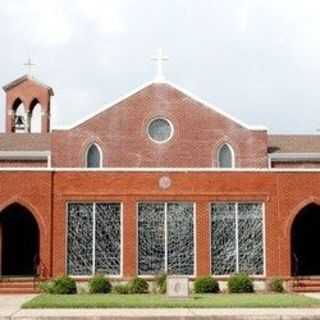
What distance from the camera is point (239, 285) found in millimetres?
30656

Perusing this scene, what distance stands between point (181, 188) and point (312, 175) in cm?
500

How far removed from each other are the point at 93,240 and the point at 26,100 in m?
19.7

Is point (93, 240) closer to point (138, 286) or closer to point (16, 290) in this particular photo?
point (138, 286)

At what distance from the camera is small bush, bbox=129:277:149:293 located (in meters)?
30.5

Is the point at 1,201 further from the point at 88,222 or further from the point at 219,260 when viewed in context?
the point at 219,260

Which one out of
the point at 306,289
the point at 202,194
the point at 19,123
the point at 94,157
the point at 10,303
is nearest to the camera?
the point at 10,303

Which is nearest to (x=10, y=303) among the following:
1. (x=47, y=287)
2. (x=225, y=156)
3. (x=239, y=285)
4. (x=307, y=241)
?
(x=47, y=287)

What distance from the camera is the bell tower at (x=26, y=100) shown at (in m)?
49.9

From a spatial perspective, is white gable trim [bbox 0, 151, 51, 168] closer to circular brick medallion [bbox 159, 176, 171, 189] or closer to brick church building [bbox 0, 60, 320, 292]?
brick church building [bbox 0, 60, 320, 292]

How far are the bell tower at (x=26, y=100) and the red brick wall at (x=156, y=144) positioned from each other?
14424 mm

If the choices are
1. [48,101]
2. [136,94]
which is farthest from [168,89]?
[48,101]

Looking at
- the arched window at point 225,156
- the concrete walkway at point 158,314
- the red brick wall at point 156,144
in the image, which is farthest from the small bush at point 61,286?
the arched window at point 225,156

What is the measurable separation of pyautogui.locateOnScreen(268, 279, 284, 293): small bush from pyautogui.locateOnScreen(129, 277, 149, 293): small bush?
449cm

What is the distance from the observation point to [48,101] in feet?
167
